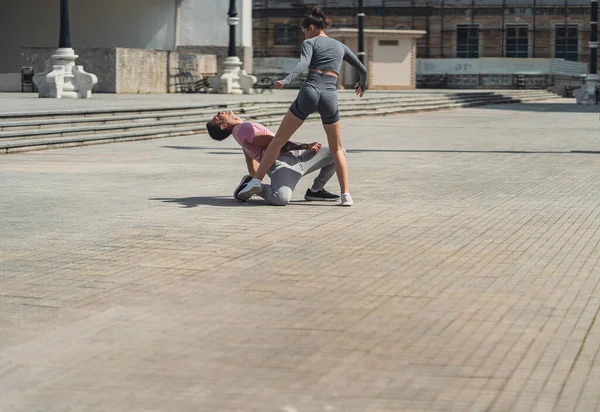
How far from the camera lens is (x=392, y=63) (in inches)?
1938

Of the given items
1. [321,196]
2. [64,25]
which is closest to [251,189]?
[321,196]

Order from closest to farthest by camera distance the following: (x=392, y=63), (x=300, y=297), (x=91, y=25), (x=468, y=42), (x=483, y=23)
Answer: (x=300, y=297) → (x=91, y=25) → (x=392, y=63) → (x=483, y=23) → (x=468, y=42)

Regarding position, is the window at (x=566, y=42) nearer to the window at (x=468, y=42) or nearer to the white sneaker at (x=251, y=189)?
the window at (x=468, y=42)

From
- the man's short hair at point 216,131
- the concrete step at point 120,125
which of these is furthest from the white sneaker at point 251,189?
the concrete step at point 120,125

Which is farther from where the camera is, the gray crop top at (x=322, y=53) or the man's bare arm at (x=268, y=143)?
the man's bare arm at (x=268, y=143)

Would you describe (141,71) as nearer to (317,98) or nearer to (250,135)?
(250,135)

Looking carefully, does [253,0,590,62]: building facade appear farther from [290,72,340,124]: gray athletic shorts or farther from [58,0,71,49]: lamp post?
[290,72,340,124]: gray athletic shorts

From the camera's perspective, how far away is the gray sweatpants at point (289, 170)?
34.1 feet

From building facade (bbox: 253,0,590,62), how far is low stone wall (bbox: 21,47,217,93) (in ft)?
87.4

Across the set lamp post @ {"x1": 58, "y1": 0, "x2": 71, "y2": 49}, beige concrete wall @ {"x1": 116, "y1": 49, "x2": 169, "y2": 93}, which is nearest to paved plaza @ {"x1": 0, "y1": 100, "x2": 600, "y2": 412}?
lamp post @ {"x1": 58, "y1": 0, "x2": 71, "y2": 49}

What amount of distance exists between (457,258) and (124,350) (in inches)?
118

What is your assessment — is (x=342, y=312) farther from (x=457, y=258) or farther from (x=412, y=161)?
(x=412, y=161)

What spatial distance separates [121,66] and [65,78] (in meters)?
5.65

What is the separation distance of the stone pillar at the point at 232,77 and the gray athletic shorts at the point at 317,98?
2824 cm
